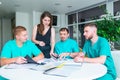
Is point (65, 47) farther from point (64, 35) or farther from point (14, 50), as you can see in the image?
point (14, 50)

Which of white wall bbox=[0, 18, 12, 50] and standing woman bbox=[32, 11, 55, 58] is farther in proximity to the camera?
white wall bbox=[0, 18, 12, 50]

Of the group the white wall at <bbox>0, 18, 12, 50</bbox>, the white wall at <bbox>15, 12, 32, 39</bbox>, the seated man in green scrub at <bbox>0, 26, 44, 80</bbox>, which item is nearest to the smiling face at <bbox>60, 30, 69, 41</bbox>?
the seated man in green scrub at <bbox>0, 26, 44, 80</bbox>

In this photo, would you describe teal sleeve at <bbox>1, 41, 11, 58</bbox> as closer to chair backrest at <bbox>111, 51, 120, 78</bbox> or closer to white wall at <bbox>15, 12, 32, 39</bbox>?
chair backrest at <bbox>111, 51, 120, 78</bbox>

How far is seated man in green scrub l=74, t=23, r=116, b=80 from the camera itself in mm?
1894

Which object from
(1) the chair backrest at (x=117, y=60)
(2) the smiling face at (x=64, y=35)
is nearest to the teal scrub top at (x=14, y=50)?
(1) the chair backrest at (x=117, y=60)

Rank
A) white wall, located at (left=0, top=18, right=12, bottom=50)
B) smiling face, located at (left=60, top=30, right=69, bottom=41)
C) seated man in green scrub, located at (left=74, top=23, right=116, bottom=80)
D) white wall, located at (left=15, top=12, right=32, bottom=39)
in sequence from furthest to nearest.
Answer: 1. white wall, located at (left=0, top=18, right=12, bottom=50)
2. white wall, located at (left=15, top=12, right=32, bottom=39)
3. smiling face, located at (left=60, top=30, right=69, bottom=41)
4. seated man in green scrub, located at (left=74, top=23, right=116, bottom=80)

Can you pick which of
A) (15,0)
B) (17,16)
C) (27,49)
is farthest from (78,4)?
(27,49)

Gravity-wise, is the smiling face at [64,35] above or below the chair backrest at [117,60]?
above

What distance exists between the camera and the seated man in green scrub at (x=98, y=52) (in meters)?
1.89

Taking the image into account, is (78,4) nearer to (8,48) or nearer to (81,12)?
(81,12)

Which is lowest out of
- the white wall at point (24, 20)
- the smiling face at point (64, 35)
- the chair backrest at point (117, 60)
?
the chair backrest at point (117, 60)

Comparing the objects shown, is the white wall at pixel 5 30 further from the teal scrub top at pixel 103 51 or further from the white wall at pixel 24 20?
the teal scrub top at pixel 103 51

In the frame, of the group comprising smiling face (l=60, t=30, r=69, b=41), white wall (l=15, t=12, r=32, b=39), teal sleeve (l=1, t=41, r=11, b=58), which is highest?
white wall (l=15, t=12, r=32, b=39)

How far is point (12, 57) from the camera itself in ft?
6.79
